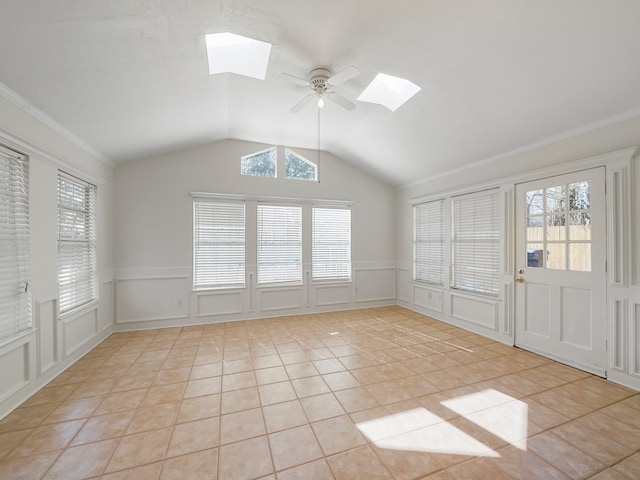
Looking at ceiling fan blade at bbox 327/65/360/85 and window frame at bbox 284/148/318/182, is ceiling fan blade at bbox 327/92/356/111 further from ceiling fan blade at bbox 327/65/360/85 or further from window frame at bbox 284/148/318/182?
window frame at bbox 284/148/318/182

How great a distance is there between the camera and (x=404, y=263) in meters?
5.80

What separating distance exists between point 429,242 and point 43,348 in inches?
216

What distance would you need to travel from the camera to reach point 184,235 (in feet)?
14.9

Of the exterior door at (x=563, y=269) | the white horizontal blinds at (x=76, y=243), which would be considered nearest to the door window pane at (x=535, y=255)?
the exterior door at (x=563, y=269)

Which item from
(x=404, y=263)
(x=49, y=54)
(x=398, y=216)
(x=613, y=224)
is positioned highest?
(x=49, y=54)

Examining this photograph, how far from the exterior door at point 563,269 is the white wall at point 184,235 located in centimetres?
290

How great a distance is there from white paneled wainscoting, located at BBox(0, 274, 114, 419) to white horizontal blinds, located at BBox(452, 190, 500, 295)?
5332 millimetres

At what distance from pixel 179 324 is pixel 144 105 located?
3253 millimetres

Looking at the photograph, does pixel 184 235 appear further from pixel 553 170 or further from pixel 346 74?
pixel 553 170

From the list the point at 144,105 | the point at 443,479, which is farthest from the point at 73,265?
the point at 443,479

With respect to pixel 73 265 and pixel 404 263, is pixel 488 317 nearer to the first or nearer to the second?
pixel 404 263

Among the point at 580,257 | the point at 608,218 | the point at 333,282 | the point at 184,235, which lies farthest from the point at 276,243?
the point at 608,218

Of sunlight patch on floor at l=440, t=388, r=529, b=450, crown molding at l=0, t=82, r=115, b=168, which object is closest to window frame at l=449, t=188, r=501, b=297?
sunlight patch on floor at l=440, t=388, r=529, b=450

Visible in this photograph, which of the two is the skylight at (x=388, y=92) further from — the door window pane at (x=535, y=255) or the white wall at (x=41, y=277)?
the white wall at (x=41, y=277)
